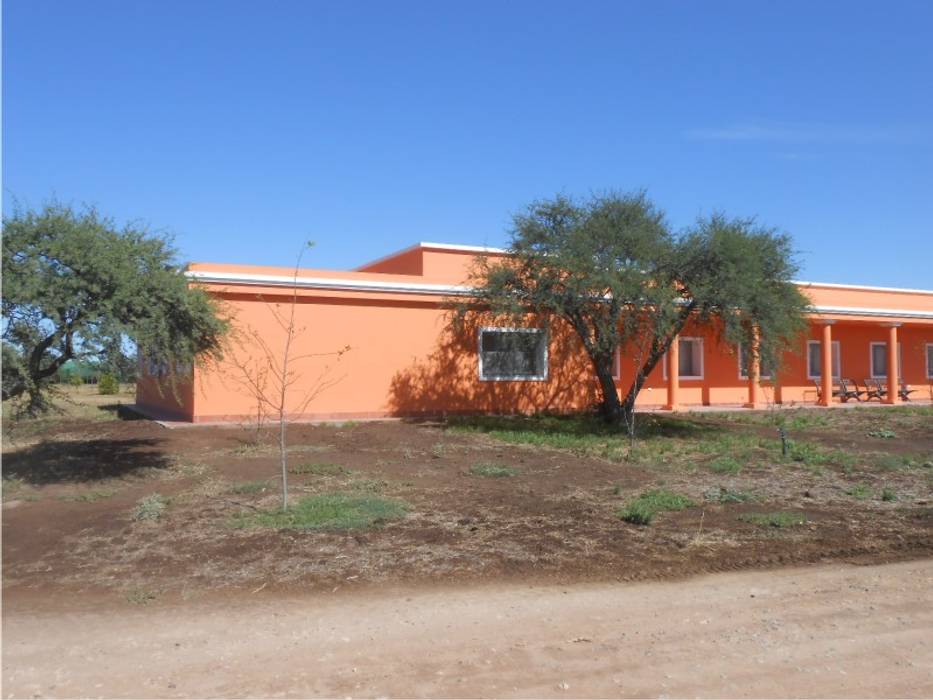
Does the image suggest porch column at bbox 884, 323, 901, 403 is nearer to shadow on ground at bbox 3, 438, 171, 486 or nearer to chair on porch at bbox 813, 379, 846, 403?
chair on porch at bbox 813, 379, 846, 403

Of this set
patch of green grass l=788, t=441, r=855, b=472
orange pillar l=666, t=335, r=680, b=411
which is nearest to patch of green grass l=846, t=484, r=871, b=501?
patch of green grass l=788, t=441, r=855, b=472

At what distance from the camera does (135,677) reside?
5.40 metres

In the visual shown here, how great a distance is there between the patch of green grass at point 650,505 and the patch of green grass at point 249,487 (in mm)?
4709

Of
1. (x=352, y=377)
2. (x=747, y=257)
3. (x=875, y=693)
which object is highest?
(x=747, y=257)

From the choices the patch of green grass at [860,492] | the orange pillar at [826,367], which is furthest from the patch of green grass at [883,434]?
the patch of green grass at [860,492]

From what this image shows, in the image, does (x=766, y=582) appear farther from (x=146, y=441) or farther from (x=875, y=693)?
(x=146, y=441)

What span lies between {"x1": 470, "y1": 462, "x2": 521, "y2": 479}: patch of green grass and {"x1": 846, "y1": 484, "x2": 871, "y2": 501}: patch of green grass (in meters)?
4.81

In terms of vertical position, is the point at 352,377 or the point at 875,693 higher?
the point at 352,377

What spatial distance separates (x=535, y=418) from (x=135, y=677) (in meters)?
16.0

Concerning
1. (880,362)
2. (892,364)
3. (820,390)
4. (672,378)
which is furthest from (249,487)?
(880,362)

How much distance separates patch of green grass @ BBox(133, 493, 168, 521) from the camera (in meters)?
9.63

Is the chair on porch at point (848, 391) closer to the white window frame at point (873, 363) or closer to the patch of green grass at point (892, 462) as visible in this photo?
the white window frame at point (873, 363)

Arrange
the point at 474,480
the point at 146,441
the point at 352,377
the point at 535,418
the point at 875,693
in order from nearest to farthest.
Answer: the point at 875,693
the point at 474,480
the point at 146,441
the point at 352,377
the point at 535,418

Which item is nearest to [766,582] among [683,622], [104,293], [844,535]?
[683,622]
